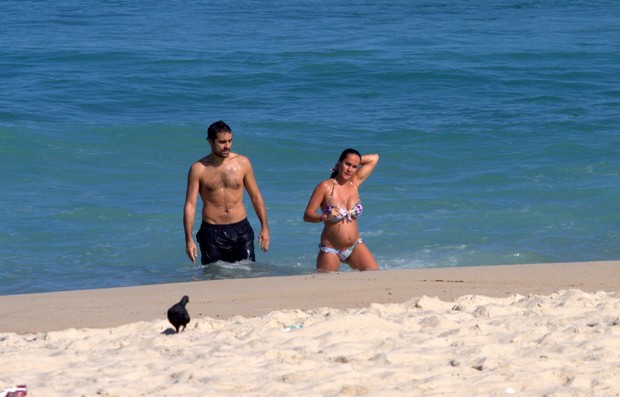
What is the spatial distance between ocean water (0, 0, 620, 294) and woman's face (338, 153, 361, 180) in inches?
54.2

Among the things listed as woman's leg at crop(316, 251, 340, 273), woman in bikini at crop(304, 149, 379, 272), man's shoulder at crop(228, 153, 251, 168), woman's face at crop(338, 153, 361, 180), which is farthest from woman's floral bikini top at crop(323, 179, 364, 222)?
man's shoulder at crop(228, 153, 251, 168)

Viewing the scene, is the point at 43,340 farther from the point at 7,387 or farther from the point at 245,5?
the point at 245,5

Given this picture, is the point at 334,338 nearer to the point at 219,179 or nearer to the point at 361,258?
the point at 361,258

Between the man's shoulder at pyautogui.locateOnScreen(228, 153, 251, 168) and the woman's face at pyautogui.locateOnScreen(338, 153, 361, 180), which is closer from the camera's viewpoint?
the woman's face at pyautogui.locateOnScreen(338, 153, 361, 180)

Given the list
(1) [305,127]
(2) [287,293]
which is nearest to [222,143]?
(2) [287,293]

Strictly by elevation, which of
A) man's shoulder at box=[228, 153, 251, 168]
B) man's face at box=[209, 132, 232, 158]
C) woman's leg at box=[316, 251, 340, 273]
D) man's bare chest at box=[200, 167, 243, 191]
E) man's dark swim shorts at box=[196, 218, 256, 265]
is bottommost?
woman's leg at box=[316, 251, 340, 273]

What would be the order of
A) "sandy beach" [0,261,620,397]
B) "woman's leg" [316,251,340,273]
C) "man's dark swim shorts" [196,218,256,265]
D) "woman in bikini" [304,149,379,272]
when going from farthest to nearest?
"man's dark swim shorts" [196,218,256,265]
"woman's leg" [316,251,340,273]
"woman in bikini" [304,149,379,272]
"sandy beach" [0,261,620,397]

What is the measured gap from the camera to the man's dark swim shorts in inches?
324

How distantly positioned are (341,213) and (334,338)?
2497mm

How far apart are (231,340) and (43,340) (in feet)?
3.94

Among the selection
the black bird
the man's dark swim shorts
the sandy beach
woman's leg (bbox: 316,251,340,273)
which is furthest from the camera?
the man's dark swim shorts

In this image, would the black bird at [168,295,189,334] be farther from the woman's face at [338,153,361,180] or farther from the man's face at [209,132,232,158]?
the woman's face at [338,153,361,180]

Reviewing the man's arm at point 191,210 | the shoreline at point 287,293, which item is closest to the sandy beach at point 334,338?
the shoreline at point 287,293

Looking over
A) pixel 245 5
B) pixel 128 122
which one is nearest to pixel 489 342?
pixel 128 122
